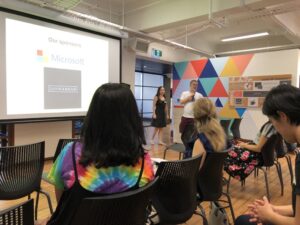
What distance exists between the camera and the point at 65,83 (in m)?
4.09

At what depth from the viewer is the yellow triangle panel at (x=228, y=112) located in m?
6.01

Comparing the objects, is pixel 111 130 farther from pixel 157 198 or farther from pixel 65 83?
pixel 65 83

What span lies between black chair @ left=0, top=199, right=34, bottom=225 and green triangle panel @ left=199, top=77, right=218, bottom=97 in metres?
5.89

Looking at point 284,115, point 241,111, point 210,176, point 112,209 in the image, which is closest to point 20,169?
point 112,209

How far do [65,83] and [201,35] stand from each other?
15.7 ft

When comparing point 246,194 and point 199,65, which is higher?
point 199,65

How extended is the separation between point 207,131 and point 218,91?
4273 millimetres

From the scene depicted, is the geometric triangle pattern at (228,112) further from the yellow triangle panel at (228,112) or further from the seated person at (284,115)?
the seated person at (284,115)

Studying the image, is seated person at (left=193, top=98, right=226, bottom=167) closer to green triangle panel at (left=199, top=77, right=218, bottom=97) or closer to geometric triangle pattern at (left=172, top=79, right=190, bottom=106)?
green triangle panel at (left=199, top=77, right=218, bottom=97)

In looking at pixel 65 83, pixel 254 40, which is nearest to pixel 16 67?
pixel 65 83

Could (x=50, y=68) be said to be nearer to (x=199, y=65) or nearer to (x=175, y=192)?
(x=175, y=192)

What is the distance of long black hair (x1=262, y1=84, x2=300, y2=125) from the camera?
1167 mm

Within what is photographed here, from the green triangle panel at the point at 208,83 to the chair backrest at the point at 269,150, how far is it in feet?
11.7

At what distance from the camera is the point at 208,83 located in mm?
6406
